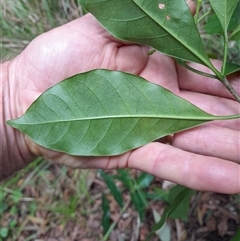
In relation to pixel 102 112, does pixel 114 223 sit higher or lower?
lower

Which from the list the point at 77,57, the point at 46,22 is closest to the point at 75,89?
the point at 77,57

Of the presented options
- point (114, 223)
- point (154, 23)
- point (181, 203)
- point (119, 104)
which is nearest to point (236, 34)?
point (154, 23)

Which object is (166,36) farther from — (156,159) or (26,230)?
(26,230)

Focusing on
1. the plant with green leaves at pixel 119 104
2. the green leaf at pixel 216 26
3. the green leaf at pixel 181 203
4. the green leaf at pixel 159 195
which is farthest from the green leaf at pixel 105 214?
the green leaf at pixel 216 26

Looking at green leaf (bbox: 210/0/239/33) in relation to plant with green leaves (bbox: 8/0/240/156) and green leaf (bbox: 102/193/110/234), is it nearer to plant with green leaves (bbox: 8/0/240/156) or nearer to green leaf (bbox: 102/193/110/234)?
plant with green leaves (bbox: 8/0/240/156)

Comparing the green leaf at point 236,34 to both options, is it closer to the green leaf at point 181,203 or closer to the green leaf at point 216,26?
the green leaf at point 216,26

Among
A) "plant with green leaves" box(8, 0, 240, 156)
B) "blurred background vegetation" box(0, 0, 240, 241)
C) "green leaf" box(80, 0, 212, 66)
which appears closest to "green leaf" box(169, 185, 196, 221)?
"blurred background vegetation" box(0, 0, 240, 241)

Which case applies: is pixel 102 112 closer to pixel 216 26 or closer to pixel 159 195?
pixel 216 26
